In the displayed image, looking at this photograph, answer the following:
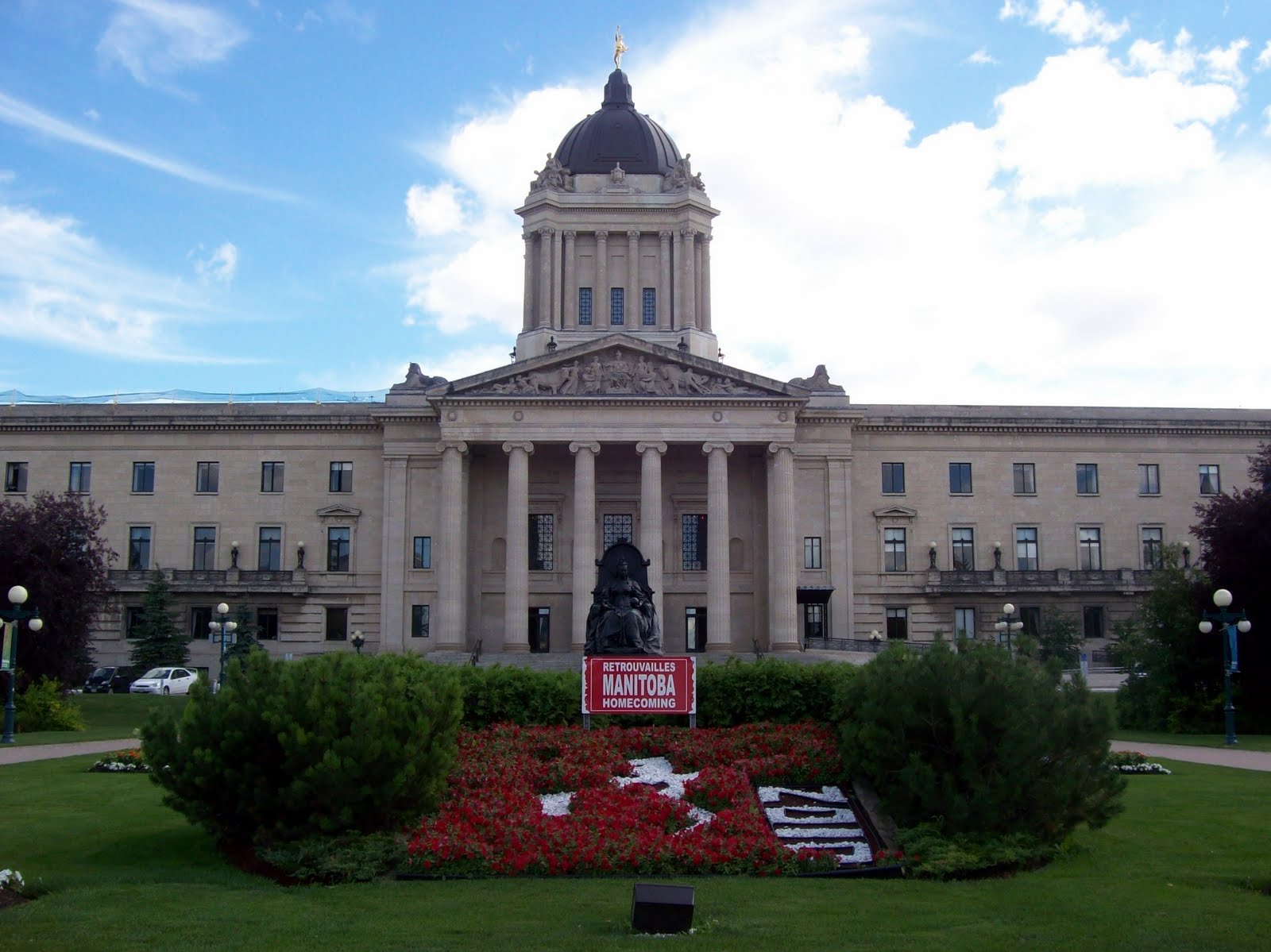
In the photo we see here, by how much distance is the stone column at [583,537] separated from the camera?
201 feet

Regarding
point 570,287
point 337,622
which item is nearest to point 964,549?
point 570,287

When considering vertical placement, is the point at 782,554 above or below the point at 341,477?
below

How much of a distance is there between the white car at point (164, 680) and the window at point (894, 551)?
34.8m

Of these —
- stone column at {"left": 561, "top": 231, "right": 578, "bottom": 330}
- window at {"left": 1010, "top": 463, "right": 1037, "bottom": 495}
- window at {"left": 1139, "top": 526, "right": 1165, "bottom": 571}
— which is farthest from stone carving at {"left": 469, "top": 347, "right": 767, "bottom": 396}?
window at {"left": 1139, "top": 526, "right": 1165, "bottom": 571}

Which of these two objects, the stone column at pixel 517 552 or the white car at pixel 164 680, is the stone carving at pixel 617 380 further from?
the white car at pixel 164 680

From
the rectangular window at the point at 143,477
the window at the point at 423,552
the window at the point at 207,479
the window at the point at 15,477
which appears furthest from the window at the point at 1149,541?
the window at the point at 15,477

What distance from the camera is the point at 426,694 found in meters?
19.5

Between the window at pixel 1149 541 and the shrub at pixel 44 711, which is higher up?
the window at pixel 1149 541

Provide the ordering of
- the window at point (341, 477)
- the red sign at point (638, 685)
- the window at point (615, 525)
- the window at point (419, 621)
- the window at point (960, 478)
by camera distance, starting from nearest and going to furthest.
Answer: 1. the red sign at point (638, 685)
2. the window at point (419, 621)
3. the window at point (615, 525)
4. the window at point (341, 477)
5. the window at point (960, 478)

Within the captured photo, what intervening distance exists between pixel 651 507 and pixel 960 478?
18.6m

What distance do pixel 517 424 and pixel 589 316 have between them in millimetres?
15746

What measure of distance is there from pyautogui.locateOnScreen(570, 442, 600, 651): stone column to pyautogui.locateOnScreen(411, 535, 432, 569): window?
808cm

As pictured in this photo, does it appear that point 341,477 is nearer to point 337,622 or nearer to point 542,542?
point 337,622

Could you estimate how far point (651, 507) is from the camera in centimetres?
6162
